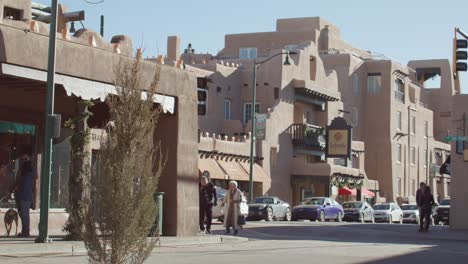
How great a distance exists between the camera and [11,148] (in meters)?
21.2

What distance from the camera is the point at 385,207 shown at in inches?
2100

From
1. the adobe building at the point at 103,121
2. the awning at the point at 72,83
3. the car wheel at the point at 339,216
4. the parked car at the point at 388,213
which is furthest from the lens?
the parked car at the point at 388,213

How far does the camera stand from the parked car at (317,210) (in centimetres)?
4447

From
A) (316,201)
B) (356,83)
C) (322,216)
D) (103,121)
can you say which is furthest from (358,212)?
(103,121)

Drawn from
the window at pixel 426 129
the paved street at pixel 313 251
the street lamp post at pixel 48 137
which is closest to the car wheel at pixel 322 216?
the paved street at pixel 313 251

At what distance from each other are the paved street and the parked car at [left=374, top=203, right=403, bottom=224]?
24.2 m

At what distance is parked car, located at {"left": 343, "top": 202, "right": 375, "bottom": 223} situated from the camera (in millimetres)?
49594

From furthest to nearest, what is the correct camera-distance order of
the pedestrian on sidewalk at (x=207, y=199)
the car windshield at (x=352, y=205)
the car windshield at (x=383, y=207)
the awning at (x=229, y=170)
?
the car windshield at (x=383, y=207) < the car windshield at (x=352, y=205) < the awning at (x=229, y=170) < the pedestrian on sidewalk at (x=207, y=199)

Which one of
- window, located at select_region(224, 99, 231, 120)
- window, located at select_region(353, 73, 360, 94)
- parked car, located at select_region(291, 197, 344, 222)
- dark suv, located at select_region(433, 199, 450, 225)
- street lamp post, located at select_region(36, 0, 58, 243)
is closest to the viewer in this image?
street lamp post, located at select_region(36, 0, 58, 243)

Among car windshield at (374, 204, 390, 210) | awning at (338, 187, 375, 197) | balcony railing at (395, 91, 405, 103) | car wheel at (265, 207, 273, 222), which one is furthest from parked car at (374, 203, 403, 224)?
balcony railing at (395, 91, 405, 103)

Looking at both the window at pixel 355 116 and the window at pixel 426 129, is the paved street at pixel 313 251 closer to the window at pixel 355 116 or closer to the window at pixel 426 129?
the window at pixel 355 116

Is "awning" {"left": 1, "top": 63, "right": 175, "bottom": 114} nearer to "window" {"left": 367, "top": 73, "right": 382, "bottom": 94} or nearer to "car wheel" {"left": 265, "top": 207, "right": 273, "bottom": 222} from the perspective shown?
"car wheel" {"left": 265, "top": 207, "right": 273, "bottom": 222}

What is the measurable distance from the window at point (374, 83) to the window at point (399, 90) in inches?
89.4

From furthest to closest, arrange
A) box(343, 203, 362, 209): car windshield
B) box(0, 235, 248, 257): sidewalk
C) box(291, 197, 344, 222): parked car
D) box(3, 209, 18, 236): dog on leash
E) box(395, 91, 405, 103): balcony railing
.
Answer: box(395, 91, 405, 103): balcony railing < box(343, 203, 362, 209): car windshield < box(291, 197, 344, 222): parked car < box(3, 209, 18, 236): dog on leash < box(0, 235, 248, 257): sidewalk
